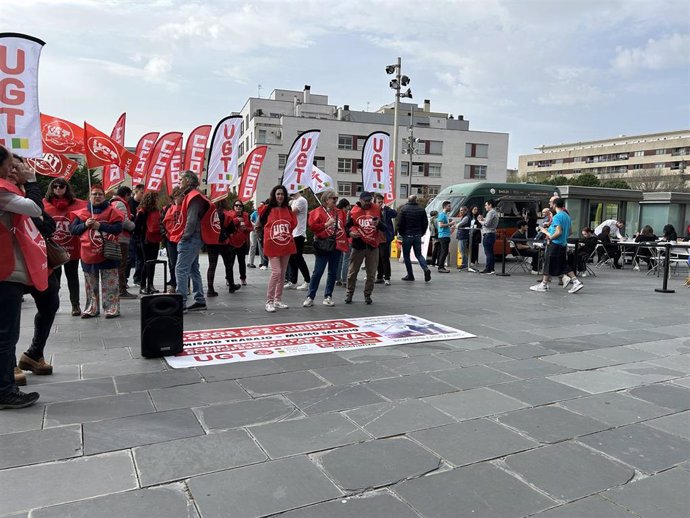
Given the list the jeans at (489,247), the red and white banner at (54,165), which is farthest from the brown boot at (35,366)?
the jeans at (489,247)

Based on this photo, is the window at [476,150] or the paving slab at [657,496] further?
the window at [476,150]

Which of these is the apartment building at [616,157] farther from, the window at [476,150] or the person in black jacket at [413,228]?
the person in black jacket at [413,228]

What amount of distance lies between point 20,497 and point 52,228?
2.49 m

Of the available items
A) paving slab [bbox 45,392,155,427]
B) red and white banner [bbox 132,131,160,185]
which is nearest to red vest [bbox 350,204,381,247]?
paving slab [bbox 45,392,155,427]

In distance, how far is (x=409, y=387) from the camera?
4332 mm

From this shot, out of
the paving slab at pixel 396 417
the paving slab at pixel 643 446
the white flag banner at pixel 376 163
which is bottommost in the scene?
the paving slab at pixel 396 417

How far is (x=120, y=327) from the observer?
6395 mm

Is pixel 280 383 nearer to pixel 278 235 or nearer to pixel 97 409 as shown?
pixel 97 409

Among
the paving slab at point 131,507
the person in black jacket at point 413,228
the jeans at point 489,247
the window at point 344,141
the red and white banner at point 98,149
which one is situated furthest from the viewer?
the window at point 344,141

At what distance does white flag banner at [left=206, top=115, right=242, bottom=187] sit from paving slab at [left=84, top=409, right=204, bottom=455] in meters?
7.11

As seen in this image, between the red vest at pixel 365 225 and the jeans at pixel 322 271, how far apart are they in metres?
0.48

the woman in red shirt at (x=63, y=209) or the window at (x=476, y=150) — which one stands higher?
the window at (x=476, y=150)

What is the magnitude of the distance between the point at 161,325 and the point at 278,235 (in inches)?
101

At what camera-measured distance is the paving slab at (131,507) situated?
242 centimetres
